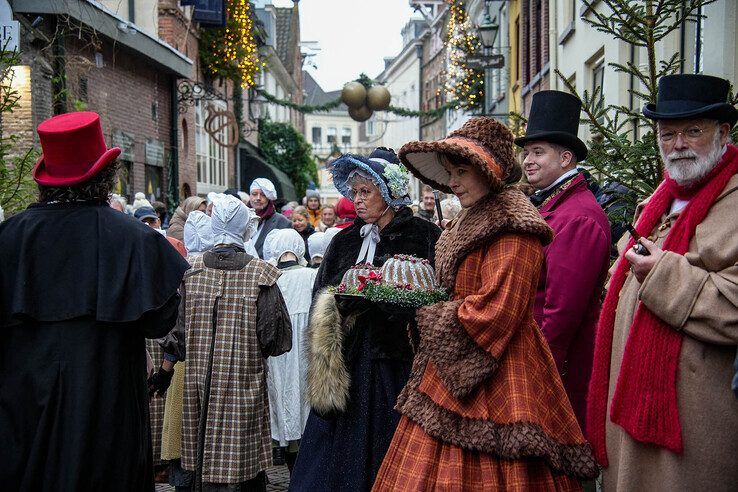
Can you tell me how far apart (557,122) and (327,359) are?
1805 millimetres

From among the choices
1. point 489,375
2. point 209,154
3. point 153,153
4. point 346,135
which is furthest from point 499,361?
point 346,135

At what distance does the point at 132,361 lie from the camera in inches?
157

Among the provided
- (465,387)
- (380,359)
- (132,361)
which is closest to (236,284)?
(380,359)

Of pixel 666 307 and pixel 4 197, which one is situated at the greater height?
pixel 4 197

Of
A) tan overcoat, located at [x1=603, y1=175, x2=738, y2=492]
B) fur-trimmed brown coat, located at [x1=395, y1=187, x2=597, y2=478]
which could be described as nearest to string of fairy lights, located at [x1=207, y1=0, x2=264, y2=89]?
fur-trimmed brown coat, located at [x1=395, y1=187, x2=597, y2=478]

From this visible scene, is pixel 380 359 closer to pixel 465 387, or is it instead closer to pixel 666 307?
pixel 465 387

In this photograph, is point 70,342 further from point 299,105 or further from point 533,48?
point 299,105

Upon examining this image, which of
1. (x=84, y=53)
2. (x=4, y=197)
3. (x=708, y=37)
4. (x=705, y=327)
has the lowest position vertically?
(x=705, y=327)

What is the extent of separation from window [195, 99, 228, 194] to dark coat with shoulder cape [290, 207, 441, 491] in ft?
56.2

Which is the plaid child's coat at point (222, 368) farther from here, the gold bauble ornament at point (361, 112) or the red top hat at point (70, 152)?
the gold bauble ornament at point (361, 112)

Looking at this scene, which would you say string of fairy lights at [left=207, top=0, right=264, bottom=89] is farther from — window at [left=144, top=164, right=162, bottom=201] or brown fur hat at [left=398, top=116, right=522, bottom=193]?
brown fur hat at [left=398, top=116, right=522, bottom=193]

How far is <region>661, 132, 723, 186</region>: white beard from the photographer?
3.62 meters

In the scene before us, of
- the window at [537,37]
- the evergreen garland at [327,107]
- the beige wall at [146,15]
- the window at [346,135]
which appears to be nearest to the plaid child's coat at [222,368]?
the beige wall at [146,15]

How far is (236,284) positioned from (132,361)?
6.32ft
